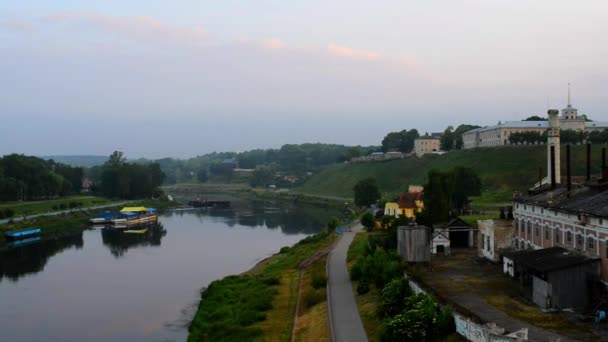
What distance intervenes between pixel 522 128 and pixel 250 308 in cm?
10068

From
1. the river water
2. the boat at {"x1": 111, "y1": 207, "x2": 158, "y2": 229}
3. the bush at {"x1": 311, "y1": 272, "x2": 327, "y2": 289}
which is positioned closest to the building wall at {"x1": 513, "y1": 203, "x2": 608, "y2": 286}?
the bush at {"x1": 311, "y1": 272, "x2": 327, "y2": 289}

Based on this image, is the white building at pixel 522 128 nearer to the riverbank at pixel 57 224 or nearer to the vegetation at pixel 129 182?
the vegetation at pixel 129 182

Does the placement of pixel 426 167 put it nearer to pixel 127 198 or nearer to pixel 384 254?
pixel 127 198

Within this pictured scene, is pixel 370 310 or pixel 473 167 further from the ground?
pixel 473 167

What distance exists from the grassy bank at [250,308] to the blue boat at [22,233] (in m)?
37.7

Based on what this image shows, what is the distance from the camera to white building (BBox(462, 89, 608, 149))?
374 ft

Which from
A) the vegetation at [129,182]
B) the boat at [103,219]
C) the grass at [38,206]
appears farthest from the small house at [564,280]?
the vegetation at [129,182]

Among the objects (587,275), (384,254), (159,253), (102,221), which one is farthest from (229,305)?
(102,221)

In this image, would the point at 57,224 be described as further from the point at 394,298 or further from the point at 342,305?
the point at 394,298

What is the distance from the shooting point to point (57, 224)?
80.9m

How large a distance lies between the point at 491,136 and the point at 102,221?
7897 cm

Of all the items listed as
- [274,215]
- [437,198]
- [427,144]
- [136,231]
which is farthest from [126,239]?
[427,144]

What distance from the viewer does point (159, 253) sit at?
61500mm

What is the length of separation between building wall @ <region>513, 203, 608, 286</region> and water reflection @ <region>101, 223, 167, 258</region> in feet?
131
